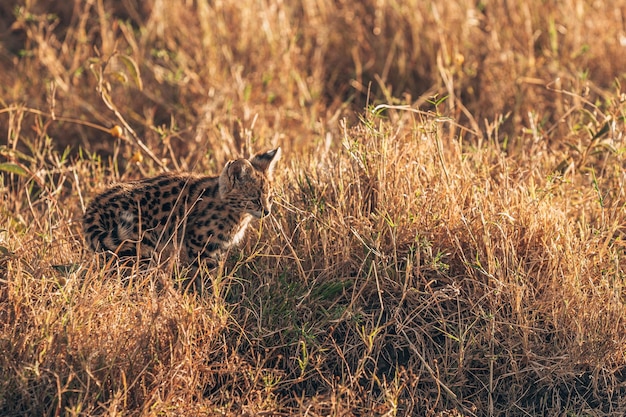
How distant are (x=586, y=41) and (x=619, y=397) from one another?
3745 mm

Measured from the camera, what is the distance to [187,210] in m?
5.27

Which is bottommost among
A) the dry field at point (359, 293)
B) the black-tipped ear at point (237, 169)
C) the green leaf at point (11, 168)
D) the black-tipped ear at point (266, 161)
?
the dry field at point (359, 293)

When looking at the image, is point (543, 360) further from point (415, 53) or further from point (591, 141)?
point (415, 53)

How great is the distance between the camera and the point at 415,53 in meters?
7.90

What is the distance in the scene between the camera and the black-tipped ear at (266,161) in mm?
5496

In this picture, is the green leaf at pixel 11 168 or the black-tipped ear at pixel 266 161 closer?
the green leaf at pixel 11 168

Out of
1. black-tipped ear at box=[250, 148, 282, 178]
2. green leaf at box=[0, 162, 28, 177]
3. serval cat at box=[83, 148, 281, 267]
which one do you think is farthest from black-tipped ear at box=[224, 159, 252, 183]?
green leaf at box=[0, 162, 28, 177]

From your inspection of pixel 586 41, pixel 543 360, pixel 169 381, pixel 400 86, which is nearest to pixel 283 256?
pixel 169 381

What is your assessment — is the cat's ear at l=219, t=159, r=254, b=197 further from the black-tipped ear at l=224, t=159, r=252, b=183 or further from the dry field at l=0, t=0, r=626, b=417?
the dry field at l=0, t=0, r=626, b=417

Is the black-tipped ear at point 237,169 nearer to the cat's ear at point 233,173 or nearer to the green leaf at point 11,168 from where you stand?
the cat's ear at point 233,173

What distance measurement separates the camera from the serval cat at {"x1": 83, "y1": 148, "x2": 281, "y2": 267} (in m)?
5.16

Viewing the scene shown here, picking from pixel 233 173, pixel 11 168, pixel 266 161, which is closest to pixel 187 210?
pixel 233 173

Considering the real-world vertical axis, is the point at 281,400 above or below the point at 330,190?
below

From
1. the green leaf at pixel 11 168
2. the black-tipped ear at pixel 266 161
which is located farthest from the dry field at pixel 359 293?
the black-tipped ear at pixel 266 161
